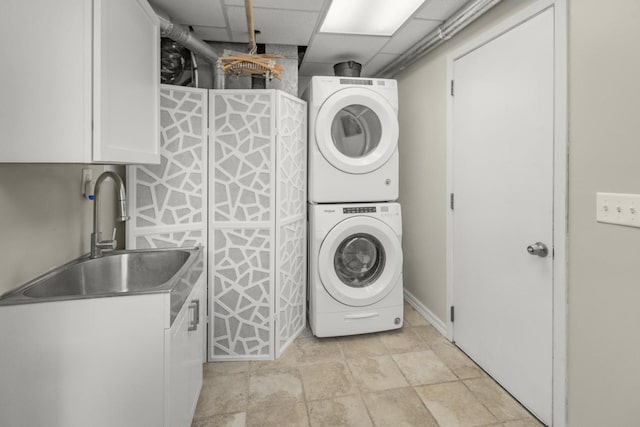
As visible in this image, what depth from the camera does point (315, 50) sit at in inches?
110

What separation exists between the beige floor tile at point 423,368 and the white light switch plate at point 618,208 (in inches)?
50.2

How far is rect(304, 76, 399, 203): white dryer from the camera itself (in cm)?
246

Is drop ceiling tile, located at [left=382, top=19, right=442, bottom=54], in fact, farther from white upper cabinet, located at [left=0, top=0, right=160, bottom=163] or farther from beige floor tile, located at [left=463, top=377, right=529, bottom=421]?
beige floor tile, located at [left=463, top=377, right=529, bottom=421]

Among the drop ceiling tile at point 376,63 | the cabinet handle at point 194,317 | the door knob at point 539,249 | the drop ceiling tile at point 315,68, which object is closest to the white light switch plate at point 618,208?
the door knob at point 539,249

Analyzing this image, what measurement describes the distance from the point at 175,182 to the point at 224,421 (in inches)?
54.1

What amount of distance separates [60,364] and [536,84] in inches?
89.7

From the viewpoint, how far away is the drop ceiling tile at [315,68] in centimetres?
317

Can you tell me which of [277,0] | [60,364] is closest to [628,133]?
[277,0]

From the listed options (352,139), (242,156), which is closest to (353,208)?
(352,139)

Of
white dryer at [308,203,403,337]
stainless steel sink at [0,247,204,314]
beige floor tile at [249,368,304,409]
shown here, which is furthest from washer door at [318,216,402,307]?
stainless steel sink at [0,247,204,314]

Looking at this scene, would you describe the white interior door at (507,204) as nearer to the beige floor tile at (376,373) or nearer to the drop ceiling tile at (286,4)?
the beige floor tile at (376,373)

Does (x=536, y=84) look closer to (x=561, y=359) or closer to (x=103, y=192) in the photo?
(x=561, y=359)

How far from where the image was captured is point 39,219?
135 centimetres

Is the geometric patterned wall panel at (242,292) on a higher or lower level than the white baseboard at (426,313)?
higher
